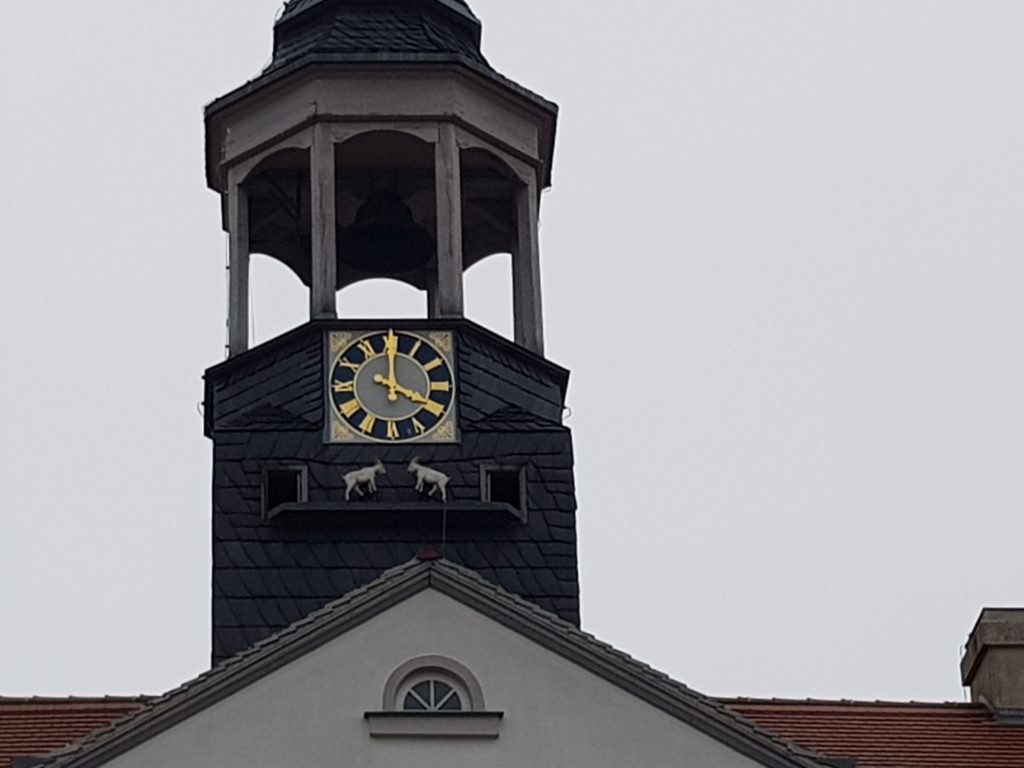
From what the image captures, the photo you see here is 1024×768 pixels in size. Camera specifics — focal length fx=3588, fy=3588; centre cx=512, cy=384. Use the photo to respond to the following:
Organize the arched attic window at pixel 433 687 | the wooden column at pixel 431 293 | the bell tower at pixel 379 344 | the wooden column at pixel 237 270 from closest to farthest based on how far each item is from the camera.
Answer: the arched attic window at pixel 433 687 < the bell tower at pixel 379 344 < the wooden column at pixel 237 270 < the wooden column at pixel 431 293

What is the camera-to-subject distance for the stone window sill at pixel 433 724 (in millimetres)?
30375

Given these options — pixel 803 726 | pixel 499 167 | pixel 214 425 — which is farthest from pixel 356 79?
pixel 803 726

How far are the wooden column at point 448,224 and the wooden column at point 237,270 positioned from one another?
2036 millimetres

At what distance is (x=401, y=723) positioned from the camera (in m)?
30.4

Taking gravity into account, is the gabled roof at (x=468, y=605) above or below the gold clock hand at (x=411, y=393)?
below

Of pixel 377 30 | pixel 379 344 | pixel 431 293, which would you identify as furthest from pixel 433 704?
pixel 377 30

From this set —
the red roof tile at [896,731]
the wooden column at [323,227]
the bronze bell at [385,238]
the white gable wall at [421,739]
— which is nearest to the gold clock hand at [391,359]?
the wooden column at [323,227]

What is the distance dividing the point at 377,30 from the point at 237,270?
3248mm

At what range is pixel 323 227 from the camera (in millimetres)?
36875

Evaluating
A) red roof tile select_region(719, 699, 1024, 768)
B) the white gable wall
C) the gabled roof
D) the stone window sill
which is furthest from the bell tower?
the stone window sill

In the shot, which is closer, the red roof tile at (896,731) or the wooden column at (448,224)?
the red roof tile at (896,731)

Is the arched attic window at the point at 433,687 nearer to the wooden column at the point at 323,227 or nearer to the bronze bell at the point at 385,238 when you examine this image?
the wooden column at the point at 323,227

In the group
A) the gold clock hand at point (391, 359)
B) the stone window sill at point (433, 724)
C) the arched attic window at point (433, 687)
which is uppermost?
the gold clock hand at point (391, 359)

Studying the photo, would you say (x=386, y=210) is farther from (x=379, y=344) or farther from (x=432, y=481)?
(x=432, y=481)
